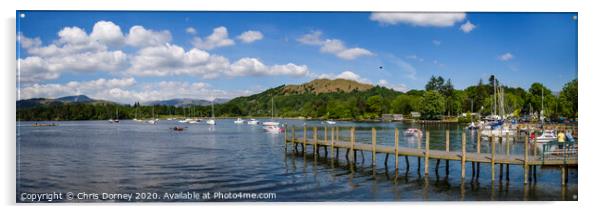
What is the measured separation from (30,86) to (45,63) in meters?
0.93

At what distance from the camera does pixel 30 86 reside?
12.4m

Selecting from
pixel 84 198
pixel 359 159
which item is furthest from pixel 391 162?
pixel 84 198

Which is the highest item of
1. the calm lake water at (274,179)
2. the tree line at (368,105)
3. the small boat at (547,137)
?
the tree line at (368,105)

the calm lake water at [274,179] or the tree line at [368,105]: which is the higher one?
the tree line at [368,105]

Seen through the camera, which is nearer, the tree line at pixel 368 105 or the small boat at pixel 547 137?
the small boat at pixel 547 137

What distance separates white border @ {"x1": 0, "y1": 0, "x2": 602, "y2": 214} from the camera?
11.8 m
